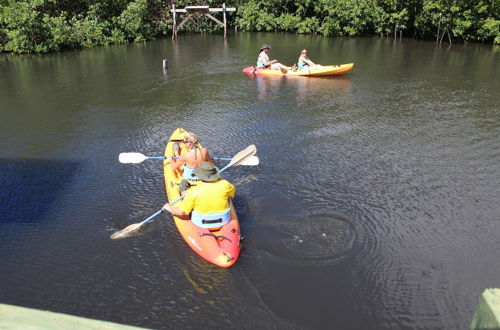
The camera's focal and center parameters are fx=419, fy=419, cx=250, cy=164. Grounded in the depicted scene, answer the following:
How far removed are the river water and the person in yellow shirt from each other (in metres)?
0.80

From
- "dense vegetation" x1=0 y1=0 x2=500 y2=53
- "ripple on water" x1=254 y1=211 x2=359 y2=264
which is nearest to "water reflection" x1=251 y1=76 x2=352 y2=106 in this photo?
"ripple on water" x1=254 y1=211 x2=359 y2=264

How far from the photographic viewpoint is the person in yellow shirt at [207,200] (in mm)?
6590

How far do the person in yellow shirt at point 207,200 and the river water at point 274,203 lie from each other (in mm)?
802

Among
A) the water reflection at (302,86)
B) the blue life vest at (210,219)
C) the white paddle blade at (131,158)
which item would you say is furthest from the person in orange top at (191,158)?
the water reflection at (302,86)

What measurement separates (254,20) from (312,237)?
2872 cm

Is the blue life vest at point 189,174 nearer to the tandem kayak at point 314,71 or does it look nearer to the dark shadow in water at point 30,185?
the dark shadow in water at point 30,185

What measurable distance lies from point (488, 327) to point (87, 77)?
66.0ft

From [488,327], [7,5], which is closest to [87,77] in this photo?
[7,5]

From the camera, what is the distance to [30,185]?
9.48 metres

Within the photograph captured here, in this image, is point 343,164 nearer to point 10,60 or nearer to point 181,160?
point 181,160

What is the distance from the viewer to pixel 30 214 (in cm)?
845

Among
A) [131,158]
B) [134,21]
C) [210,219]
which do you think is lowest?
[210,219]

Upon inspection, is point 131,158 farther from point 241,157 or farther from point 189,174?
point 241,157

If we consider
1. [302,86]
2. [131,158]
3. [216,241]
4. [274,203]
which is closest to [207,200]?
[216,241]
